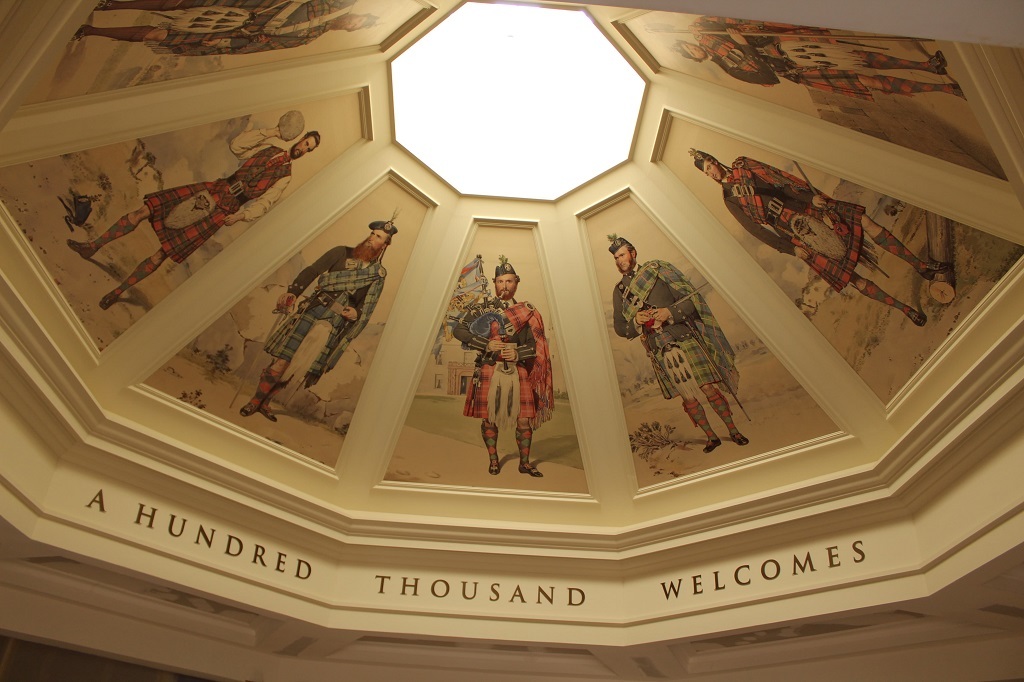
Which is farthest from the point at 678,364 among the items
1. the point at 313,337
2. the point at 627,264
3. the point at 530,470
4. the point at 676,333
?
the point at 313,337

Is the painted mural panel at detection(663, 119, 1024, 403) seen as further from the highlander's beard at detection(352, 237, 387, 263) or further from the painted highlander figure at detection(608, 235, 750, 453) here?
the highlander's beard at detection(352, 237, 387, 263)

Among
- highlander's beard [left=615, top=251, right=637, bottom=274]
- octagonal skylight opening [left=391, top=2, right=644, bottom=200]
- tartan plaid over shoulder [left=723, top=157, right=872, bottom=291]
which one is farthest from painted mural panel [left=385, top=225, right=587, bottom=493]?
tartan plaid over shoulder [left=723, top=157, right=872, bottom=291]

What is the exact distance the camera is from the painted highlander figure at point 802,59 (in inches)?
246

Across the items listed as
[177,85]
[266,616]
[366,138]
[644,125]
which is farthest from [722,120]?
[266,616]

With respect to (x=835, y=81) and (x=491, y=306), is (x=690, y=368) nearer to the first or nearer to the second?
(x=491, y=306)

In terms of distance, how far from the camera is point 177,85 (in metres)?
7.10

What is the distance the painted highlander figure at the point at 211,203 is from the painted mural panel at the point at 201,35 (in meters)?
0.92

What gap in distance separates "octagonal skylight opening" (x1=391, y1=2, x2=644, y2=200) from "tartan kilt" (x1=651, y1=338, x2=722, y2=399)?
2.18 metres

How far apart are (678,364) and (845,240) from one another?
2.38m

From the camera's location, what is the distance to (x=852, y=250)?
26.0 feet

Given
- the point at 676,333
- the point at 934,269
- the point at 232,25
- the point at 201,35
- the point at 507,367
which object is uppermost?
the point at 232,25

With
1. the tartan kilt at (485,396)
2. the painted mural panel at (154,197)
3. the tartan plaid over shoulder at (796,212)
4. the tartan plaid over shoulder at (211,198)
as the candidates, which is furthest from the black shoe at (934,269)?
the tartan plaid over shoulder at (211,198)

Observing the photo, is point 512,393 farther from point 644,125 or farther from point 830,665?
point 830,665

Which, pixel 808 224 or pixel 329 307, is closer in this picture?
pixel 808 224
